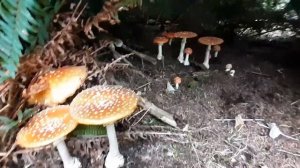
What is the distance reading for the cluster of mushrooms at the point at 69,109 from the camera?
87 centimetres

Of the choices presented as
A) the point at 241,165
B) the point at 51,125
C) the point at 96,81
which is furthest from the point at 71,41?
the point at 241,165

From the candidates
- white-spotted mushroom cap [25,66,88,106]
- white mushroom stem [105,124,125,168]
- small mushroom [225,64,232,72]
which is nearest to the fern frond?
white-spotted mushroom cap [25,66,88,106]

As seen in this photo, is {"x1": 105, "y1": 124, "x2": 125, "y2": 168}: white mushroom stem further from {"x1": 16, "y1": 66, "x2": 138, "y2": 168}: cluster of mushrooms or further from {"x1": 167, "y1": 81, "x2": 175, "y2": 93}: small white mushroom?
{"x1": 167, "y1": 81, "x2": 175, "y2": 93}: small white mushroom

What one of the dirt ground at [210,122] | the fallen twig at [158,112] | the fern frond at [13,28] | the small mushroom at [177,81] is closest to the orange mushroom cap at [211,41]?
the dirt ground at [210,122]

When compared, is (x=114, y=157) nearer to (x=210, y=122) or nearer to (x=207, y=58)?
(x=210, y=122)

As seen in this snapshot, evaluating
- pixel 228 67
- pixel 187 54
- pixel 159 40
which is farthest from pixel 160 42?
pixel 228 67

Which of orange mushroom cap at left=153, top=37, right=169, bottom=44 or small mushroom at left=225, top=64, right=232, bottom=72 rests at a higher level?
orange mushroom cap at left=153, top=37, right=169, bottom=44

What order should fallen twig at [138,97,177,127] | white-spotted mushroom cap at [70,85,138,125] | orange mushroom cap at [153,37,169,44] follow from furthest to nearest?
1. orange mushroom cap at [153,37,169,44]
2. fallen twig at [138,97,177,127]
3. white-spotted mushroom cap at [70,85,138,125]

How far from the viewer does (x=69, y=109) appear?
36.9 inches

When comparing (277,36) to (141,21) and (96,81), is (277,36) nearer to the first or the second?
(141,21)

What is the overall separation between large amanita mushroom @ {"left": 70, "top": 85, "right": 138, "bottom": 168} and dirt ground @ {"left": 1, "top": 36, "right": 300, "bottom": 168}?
2.2 inches

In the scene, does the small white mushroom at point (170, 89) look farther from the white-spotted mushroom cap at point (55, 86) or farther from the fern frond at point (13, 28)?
the fern frond at point (13, 28)

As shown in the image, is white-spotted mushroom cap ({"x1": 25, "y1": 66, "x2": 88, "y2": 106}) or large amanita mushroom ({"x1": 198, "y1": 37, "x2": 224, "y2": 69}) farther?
large amanita mushroom ({"x1": 198, "y1": 37, "x2": 224, "y2": 69})

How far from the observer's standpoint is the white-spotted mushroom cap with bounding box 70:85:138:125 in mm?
857
